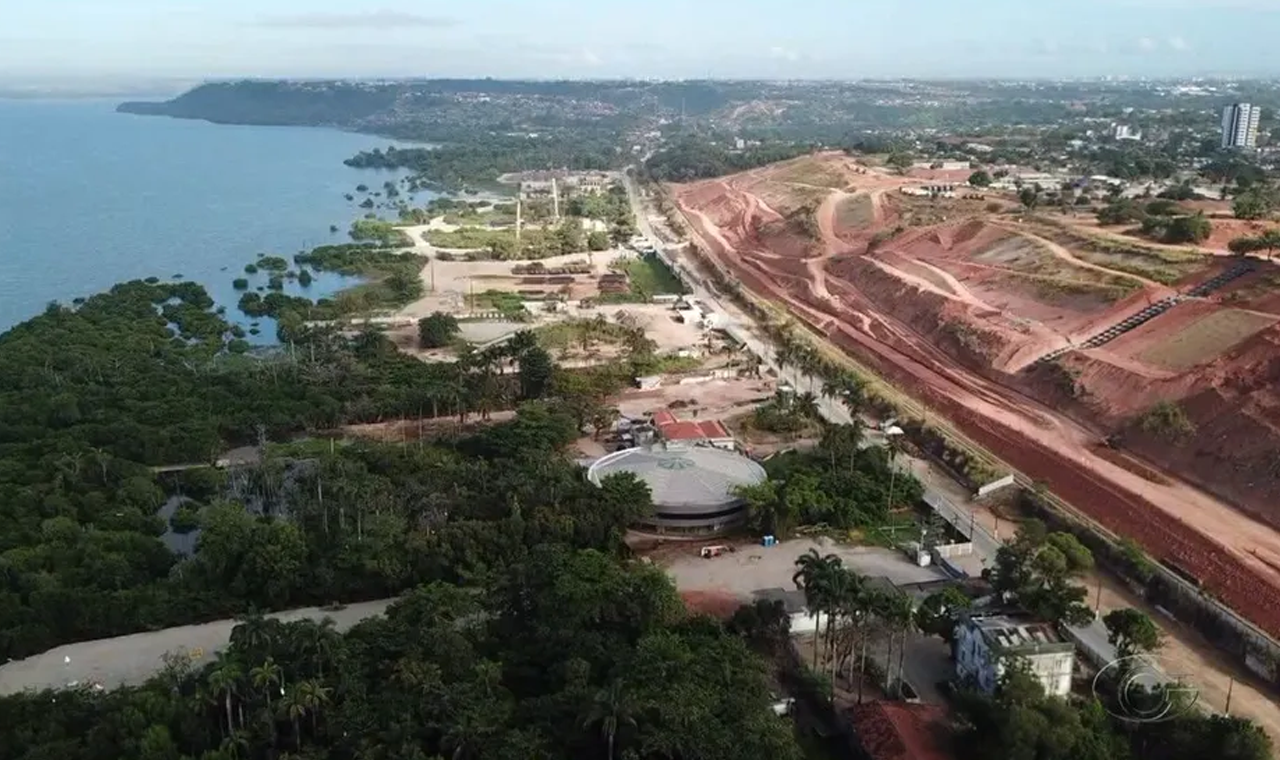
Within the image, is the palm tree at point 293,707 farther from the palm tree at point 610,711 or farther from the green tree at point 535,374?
the green tree at point 535,374

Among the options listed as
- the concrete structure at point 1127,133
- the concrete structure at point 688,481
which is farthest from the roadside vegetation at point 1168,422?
the concrete structure at point 1127,133

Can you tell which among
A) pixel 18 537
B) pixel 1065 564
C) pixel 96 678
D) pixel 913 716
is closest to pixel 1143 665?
pixel 1065 564

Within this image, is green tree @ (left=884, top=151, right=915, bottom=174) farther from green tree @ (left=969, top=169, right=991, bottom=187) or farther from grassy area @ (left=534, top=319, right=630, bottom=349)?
grassy area @ (left=534, top=319, right=630, bottom=349)

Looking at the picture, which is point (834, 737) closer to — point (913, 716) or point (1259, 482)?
point (913, 716)

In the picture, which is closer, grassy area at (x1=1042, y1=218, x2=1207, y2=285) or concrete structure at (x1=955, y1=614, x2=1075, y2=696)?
concrete structure at (x1=955, y1=614, x2=1075, y2=696)

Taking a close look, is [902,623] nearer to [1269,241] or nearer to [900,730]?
[900,730]

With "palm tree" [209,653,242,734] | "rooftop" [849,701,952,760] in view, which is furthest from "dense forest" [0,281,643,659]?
"rooftop" [849,701,952,760]

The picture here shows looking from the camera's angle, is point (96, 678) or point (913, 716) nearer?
point (913, 716)
